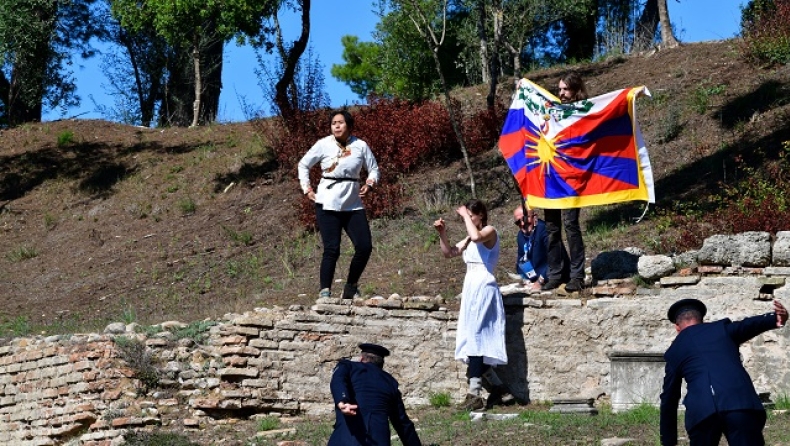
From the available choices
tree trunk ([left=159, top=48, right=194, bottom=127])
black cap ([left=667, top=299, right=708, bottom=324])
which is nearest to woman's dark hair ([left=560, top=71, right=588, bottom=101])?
black cap ([left=667, top=299, right=708, bottom=324])

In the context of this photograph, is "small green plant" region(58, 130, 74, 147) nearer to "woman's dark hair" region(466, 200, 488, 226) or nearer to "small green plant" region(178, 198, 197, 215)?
"small green plant" region(178, 198, 197, 215)

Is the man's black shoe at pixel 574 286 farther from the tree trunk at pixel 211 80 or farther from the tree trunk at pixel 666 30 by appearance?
the tree trunk at pixel 211 80

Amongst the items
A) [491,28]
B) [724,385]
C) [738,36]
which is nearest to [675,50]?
[738,36]

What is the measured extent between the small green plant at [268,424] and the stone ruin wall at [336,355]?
29cm

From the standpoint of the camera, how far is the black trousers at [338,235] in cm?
1208

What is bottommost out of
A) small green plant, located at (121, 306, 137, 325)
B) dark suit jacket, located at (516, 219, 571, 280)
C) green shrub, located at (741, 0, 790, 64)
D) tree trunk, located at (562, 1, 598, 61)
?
small green plant, located at (121, 306, 137, 325)

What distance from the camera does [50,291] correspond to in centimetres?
1830

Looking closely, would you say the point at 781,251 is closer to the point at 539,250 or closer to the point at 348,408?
the point at 539,250

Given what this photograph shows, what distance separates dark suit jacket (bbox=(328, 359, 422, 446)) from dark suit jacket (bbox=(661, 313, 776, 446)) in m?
1.95

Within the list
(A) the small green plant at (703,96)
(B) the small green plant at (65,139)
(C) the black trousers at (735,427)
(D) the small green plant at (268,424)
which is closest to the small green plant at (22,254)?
(B) the small green plant at (65,139)

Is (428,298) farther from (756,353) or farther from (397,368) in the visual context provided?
(756,353)

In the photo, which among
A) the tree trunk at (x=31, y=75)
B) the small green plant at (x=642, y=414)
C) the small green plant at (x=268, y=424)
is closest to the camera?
the small green plant at (x=642, y=414)

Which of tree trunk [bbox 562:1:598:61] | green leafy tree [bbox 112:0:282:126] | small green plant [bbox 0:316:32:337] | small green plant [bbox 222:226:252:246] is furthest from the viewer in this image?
tree trunk [bbox 562:1:598:61]

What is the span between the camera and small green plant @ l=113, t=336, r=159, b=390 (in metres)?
12.2
